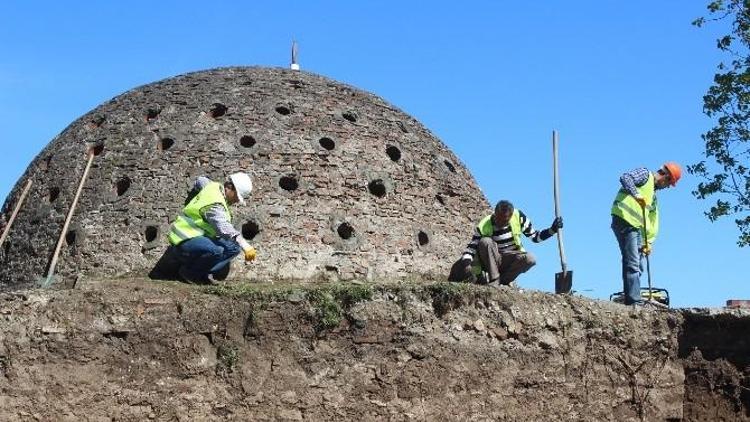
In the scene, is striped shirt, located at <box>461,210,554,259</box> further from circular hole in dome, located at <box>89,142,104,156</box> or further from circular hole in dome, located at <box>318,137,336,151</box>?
circular hole in dome, located at <box>89,142,104,156</box>

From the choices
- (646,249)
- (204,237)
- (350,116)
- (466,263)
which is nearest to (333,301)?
(204,237)

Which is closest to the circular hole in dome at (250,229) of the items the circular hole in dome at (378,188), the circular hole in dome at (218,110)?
the circular hole in dome at (378,188)

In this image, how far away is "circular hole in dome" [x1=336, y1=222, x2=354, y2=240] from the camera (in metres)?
16.2

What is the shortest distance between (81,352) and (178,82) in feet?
29.4

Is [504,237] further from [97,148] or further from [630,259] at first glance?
[97,148]

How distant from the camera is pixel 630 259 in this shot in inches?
490

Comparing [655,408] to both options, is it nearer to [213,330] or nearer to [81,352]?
[213,330]

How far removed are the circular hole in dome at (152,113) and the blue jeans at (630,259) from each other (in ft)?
27.2

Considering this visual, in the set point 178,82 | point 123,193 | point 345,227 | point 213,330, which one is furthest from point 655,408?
point 178,82

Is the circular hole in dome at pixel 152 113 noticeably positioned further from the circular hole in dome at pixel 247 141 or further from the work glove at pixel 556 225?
the work glove at pixel 556 225

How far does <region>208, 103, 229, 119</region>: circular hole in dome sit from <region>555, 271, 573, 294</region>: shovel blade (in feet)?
21.0

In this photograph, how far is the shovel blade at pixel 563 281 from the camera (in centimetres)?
1386

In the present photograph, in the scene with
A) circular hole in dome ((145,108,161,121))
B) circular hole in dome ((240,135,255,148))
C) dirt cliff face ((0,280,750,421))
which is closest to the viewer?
dirt cliff face ((0,280,750,421))

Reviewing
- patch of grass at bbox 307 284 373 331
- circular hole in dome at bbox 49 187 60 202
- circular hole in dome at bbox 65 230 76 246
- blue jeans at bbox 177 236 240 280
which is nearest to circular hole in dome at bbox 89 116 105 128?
circular hole in dome at bbox 49 187 60 202
